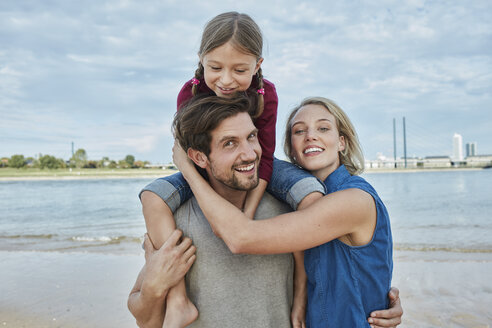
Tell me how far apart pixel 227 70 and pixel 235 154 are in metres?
0.77

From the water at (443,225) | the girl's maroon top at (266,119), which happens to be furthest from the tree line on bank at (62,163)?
the girl's maroon top at (266,119)

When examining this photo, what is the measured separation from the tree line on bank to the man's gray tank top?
8316 centimetres

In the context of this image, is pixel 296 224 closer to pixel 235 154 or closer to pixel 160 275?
pixel 235 154

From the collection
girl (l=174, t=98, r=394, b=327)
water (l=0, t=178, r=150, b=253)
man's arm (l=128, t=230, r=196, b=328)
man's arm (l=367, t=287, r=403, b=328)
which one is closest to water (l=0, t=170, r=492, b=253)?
water (l=0, t=178, r=150, b=253)

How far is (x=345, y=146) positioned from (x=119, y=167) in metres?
83.6

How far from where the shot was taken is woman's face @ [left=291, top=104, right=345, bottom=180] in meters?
2.53

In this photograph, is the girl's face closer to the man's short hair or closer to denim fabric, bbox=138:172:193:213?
the man's short hair

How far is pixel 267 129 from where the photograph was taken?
269 centimetres

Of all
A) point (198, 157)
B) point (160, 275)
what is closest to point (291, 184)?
point (198, 157)

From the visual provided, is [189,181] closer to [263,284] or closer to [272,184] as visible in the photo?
[272,184]

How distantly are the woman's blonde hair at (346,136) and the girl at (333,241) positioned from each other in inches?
19.9

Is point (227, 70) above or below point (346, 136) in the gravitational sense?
above

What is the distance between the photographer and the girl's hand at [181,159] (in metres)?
2.31

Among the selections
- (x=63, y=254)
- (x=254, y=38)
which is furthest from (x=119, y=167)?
(x=254, y=38)
